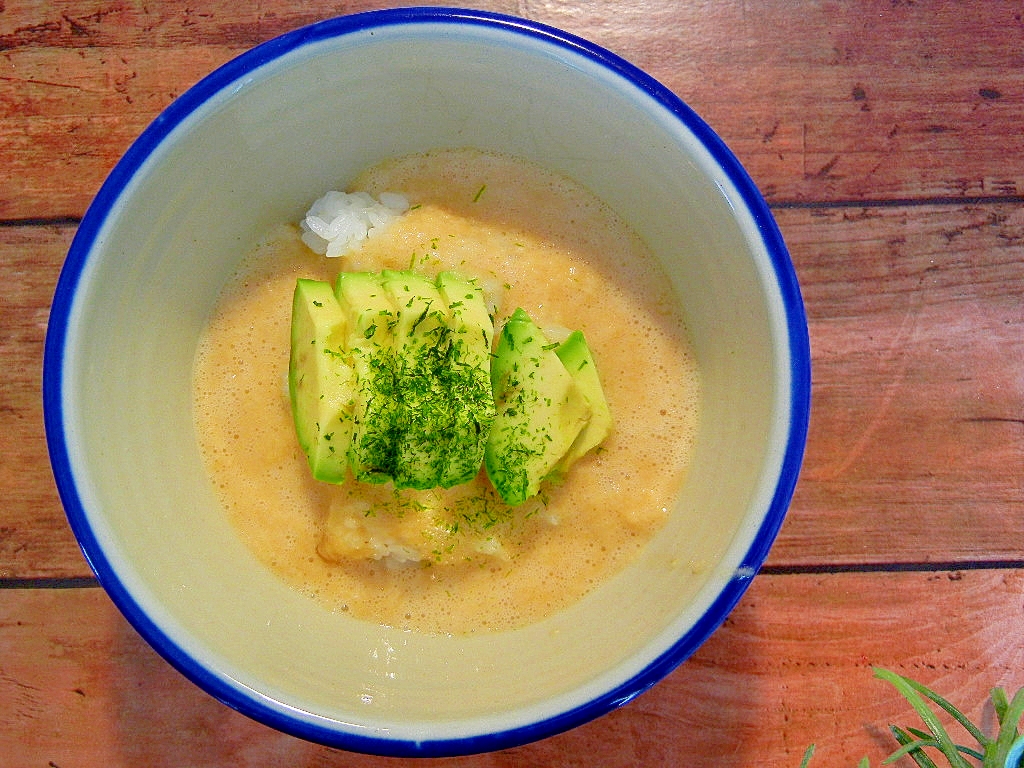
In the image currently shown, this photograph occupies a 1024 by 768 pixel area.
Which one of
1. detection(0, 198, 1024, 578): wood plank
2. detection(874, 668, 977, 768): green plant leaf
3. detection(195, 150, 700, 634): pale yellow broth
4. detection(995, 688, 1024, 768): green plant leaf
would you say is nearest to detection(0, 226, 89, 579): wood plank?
detection(0, 198, 1024, 578): wood plank

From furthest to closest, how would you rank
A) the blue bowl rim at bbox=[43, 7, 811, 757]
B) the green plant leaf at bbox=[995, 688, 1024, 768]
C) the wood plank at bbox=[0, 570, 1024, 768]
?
the wood plank at bbox=[0, 570, 1024, 768] → the green plant leaf at bbox=[995, 688, 1024, 768] → the blue bowl rim at bbox=[43, 7, 811, 757]

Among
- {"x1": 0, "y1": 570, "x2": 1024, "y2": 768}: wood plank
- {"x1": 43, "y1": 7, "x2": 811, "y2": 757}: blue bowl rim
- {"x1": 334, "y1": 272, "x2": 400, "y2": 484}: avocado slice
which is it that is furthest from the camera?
{"x1": 0, "y1": 570, "x2": 1024, "y2": 768}: wood plank

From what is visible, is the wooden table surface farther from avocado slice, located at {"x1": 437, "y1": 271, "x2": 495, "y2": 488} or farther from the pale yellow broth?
avocado slice, located at {"x1": 437, "y1": 271, "x2": 495, "y2": 488}

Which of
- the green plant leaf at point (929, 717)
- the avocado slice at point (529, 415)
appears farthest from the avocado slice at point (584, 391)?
the green plant leaf at point (929, 717)

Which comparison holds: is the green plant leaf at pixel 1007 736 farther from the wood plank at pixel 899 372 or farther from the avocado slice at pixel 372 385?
the avocado slice at pixel 372 385

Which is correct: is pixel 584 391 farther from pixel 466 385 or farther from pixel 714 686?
pixel 714 686

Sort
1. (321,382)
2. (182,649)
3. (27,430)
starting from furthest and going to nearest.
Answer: (27,430) < (321,382) < (182,649)

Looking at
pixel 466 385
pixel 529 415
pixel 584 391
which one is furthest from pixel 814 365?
pixel 466 385

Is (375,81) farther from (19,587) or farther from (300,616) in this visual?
(19,587)
